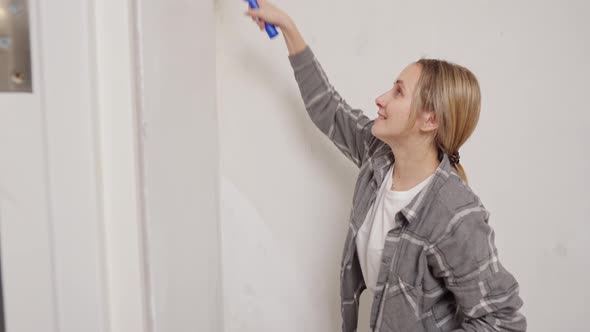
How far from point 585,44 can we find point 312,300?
876 millimetres

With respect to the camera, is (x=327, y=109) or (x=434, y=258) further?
(x=327, y=109)

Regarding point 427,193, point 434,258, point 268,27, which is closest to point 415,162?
point 427,193

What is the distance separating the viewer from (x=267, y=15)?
0.80 meters

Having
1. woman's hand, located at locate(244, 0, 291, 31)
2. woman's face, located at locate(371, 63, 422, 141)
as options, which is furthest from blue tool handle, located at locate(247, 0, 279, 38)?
woman's face, located at locate(371, 63, 422, 141)

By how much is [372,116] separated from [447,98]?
0.24m

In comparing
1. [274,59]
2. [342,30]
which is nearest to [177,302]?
[274,59]

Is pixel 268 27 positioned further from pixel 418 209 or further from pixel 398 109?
pixel 418 209

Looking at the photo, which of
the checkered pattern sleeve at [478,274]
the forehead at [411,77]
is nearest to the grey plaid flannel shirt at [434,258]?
the checkered pattern sleeve at [478,274]

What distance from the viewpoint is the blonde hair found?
28.9 inches

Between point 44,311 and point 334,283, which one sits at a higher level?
point 44,311

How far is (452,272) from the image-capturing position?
2.29ft

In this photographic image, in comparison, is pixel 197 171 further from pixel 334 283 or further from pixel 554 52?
pixel 554 52

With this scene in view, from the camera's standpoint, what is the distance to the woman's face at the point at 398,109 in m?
0.74

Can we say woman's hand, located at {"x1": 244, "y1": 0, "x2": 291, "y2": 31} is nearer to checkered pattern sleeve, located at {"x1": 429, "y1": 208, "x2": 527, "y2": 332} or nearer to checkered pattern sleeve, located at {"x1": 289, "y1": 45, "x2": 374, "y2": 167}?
checkered pattern sleeve, located at {"x1": 289, "y1": 45, "x2": 374, "y2": 167}
